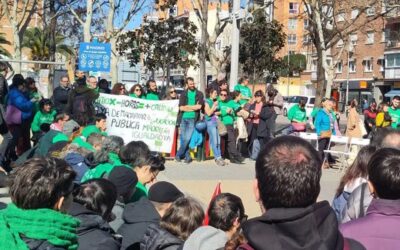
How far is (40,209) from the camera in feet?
9.72

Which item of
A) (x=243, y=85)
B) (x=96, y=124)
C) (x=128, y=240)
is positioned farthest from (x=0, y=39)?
(x=128, y=240)

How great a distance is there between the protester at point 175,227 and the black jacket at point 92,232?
234mm

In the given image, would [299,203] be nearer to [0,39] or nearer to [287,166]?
[287,166]

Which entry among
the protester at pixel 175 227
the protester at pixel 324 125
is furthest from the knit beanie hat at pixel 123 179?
the protester at pixel 324 125

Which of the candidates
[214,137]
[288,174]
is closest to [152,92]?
[214,137]

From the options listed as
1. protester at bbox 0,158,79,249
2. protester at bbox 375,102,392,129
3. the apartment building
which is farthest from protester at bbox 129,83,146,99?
the apartment building

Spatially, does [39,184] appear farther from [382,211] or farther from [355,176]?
[355,176]

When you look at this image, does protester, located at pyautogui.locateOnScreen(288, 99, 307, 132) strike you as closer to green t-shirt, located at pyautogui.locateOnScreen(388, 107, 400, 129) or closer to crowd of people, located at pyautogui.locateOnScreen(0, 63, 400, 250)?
green t-shirt, located at pyautogui.locateOnScreen(388, 107, 400, 129)

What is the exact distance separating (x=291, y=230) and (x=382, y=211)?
92 cm

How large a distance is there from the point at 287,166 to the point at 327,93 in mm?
25227

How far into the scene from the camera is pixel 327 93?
88.7 ft

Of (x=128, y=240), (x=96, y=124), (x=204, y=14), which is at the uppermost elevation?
(x=204, y=14)

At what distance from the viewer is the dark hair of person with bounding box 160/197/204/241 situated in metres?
4.01

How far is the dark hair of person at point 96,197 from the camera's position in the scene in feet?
13.7
